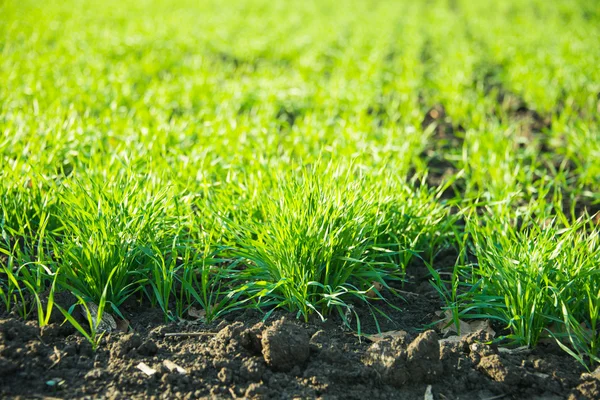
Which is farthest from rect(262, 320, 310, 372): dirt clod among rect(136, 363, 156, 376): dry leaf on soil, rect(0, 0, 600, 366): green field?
rect(136, 363, 156, 376): dry leaf on soil

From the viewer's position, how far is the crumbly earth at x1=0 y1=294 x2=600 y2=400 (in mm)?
1914

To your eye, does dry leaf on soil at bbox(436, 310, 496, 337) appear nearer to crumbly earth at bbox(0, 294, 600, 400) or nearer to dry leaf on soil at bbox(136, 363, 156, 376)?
crumbly earth at bbox(0, 294, 600, 400)

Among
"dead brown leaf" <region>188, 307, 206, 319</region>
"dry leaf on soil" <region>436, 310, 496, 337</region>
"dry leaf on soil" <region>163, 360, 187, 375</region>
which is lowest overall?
"dry leaf on soil" <region>436, 310, 496, 337</region>

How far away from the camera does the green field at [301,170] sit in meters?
2.35

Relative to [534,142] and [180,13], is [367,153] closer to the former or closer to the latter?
[534,142]

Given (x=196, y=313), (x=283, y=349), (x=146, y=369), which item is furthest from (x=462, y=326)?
(x=146, y=369)

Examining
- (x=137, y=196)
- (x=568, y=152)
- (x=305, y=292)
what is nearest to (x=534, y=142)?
(x=568, y=152)

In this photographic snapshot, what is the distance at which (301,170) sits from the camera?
10.7 feet

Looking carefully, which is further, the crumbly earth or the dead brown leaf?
the dead brown leaf

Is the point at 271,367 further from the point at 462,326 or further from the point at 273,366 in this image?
the point at 462,326

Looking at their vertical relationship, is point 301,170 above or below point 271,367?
above

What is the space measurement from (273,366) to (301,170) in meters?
1.43

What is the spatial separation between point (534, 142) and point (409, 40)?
12.9ft

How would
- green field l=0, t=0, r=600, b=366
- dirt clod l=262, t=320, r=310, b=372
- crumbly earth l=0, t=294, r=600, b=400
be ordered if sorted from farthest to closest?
green field l=0, t=0, r=600, b=366 < dirt clod l=262, t=320, r=310, b=372 < crumbly earth l=0, t=294, r=600, b=400
